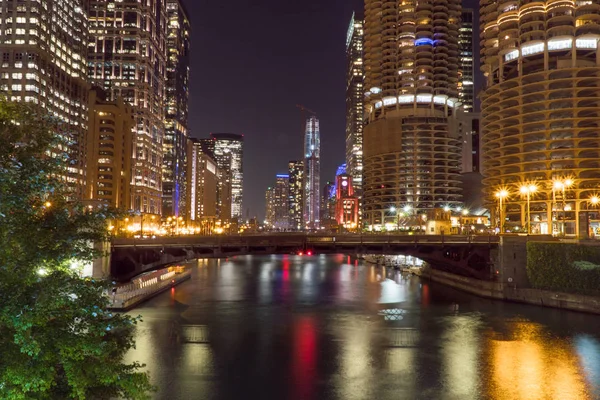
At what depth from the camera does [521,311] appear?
2359 inches

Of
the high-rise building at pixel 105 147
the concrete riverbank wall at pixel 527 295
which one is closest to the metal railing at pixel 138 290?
the concrete riverbank wall at pixel 527 295

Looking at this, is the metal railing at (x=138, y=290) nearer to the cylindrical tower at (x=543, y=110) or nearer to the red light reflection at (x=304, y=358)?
the red light reflection at (x=304, y=358)

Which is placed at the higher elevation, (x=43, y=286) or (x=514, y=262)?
(x=43, y=286)

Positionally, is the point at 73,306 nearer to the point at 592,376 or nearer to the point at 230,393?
the point at 230,393

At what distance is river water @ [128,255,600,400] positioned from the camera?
33.3m

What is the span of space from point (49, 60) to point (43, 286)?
18946 centimetres

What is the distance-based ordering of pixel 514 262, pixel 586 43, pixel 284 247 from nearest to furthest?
1. pixel 284 247
2. pixel 514 262
3. pixel 586 43

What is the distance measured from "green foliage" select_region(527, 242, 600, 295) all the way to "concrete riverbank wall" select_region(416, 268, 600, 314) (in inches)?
51.0

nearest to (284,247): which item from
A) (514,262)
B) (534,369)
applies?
(514,262)

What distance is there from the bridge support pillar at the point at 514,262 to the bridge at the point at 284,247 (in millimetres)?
2177

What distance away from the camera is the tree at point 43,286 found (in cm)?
1283

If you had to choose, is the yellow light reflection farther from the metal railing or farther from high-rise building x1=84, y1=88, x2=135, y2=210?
high-rise building x1=84, y1=88, x2=135, y2=210

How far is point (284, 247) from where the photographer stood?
67.6 metres

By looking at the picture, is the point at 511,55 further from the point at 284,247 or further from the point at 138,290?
the point at 138,290
